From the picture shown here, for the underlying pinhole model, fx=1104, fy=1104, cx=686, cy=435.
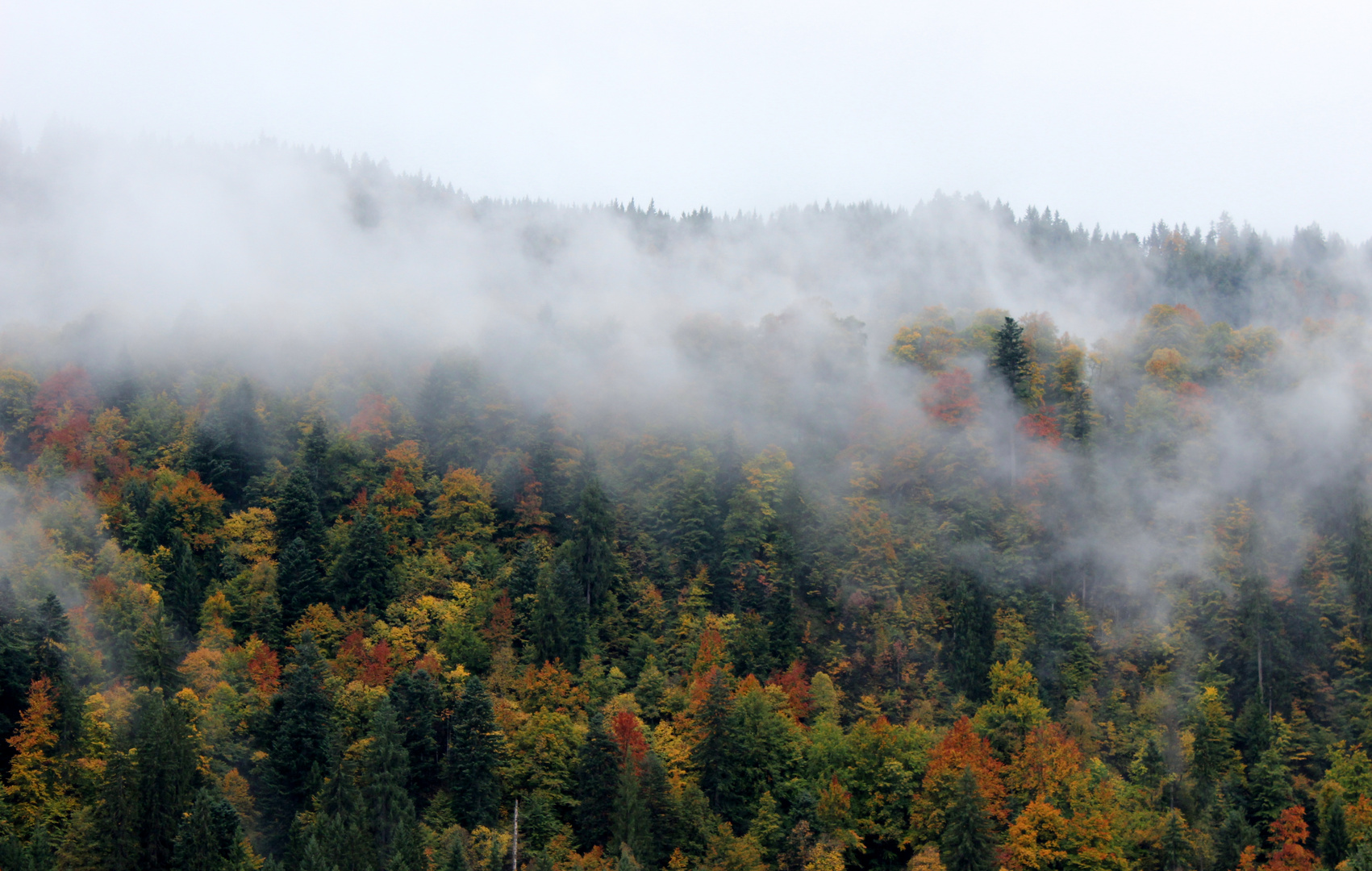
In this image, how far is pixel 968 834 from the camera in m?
71.9

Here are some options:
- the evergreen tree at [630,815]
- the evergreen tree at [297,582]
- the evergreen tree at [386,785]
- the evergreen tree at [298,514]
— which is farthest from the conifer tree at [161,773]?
the evergreen tree at [630,815]

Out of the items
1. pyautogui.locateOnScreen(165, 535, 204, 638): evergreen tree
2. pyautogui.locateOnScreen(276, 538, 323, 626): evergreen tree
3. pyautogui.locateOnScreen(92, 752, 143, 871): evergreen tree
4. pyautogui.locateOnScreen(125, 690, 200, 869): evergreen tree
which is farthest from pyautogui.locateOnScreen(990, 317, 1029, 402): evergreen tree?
pyautogui.locateOnScreen(92, 752, 143, 871): evergreen tree

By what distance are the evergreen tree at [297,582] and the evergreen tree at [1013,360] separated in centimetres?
7002

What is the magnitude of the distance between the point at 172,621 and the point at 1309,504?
101011 millimetres

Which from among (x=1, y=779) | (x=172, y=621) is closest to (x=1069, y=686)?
(x=172, y=621)

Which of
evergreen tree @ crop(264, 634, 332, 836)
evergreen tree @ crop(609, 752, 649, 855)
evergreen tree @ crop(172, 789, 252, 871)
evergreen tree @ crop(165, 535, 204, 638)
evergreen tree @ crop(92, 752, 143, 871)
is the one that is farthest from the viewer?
evergreen tree @ crop(165, 535, 204, 638)

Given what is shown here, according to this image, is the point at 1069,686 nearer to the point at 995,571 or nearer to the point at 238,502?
the point at 995,571

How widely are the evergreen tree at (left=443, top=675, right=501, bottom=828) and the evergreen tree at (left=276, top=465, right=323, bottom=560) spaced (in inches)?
1053

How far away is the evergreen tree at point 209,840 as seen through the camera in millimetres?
66500

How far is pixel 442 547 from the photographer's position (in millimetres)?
100250

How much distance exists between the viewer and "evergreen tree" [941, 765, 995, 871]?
71.8m

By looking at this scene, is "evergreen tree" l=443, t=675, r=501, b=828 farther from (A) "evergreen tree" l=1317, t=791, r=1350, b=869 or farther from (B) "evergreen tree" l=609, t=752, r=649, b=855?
(A) "evergreen tree" l=1317, t=791, r=1350, b=869

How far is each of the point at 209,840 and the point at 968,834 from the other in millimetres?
47461

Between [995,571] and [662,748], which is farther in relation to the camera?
[995,571]
